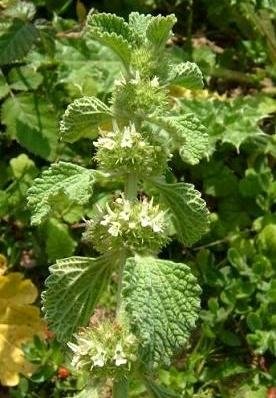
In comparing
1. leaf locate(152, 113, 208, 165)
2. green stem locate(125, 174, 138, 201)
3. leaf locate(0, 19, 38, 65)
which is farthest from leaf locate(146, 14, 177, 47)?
leaf locate(0, 19, 38, 65)

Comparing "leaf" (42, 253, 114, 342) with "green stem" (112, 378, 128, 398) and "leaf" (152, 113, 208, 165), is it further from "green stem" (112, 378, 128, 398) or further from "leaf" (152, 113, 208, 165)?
"leaf" (152, 113, 208, 165)

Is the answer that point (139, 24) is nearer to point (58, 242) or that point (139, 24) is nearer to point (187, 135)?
point (187, 135)

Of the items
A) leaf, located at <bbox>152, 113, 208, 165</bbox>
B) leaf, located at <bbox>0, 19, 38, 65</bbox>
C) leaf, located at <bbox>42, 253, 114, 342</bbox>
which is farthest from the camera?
leaf, located at <bbox>0, 19, 38, 65</bbox>

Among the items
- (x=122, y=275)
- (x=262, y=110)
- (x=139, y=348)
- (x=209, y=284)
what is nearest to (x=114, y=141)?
(x=122, y=275)

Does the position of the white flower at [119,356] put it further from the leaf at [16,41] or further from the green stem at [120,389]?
the leaf at [16,41]

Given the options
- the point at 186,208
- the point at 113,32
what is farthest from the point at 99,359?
the point at 113,32

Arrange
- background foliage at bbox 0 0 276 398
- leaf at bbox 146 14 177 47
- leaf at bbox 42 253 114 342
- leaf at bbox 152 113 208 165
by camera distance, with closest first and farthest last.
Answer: leaf at bbox 146 14 177 47 → leaf at bbox 152 113 208 165 → leaf at bbox 42 253 114 342 → background foliage at bbox 0 0 276 398

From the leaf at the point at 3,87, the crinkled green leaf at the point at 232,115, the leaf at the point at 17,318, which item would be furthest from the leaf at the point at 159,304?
the leaf at the point at 3,87
